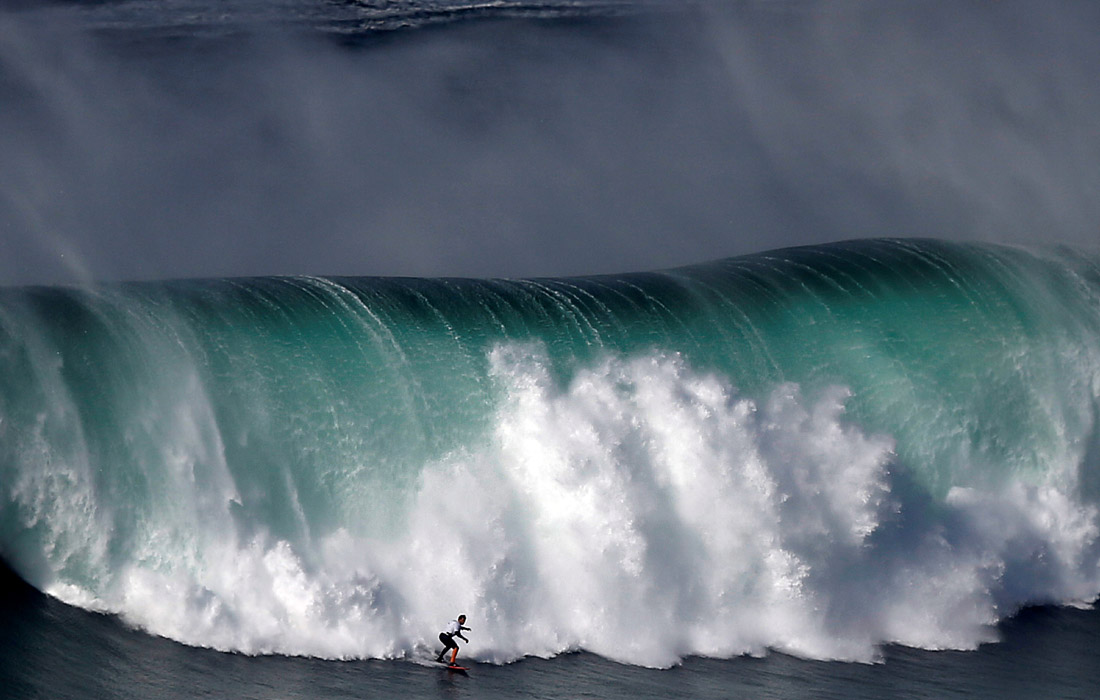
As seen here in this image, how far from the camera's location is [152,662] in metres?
12.1


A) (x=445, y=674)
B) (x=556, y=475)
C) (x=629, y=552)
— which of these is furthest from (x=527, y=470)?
(x=445, y=674)

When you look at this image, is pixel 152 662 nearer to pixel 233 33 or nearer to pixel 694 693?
pixel 694 693

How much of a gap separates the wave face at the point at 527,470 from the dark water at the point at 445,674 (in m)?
0.30

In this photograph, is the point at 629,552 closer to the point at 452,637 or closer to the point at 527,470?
the point at 527,470

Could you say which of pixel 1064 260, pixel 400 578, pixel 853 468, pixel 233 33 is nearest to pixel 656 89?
pixel 233 33

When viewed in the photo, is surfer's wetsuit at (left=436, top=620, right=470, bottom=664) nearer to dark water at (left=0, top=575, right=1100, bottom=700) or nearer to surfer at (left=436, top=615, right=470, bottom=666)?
surfer at (left=436, top=615, right=470, bottom=666)

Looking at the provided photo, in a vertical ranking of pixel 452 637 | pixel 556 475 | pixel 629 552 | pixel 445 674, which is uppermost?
pixel 556 475

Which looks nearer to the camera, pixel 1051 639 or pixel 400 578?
pixel 400 578

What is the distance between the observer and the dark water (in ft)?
38.4

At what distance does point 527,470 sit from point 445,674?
104 inches

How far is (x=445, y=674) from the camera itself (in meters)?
12.7

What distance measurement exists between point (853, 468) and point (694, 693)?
3.70 meters

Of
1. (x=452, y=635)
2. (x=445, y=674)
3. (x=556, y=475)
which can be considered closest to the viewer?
(x=445, y=674)

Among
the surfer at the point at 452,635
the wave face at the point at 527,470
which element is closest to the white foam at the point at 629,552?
the wave face at the point at 527,470
